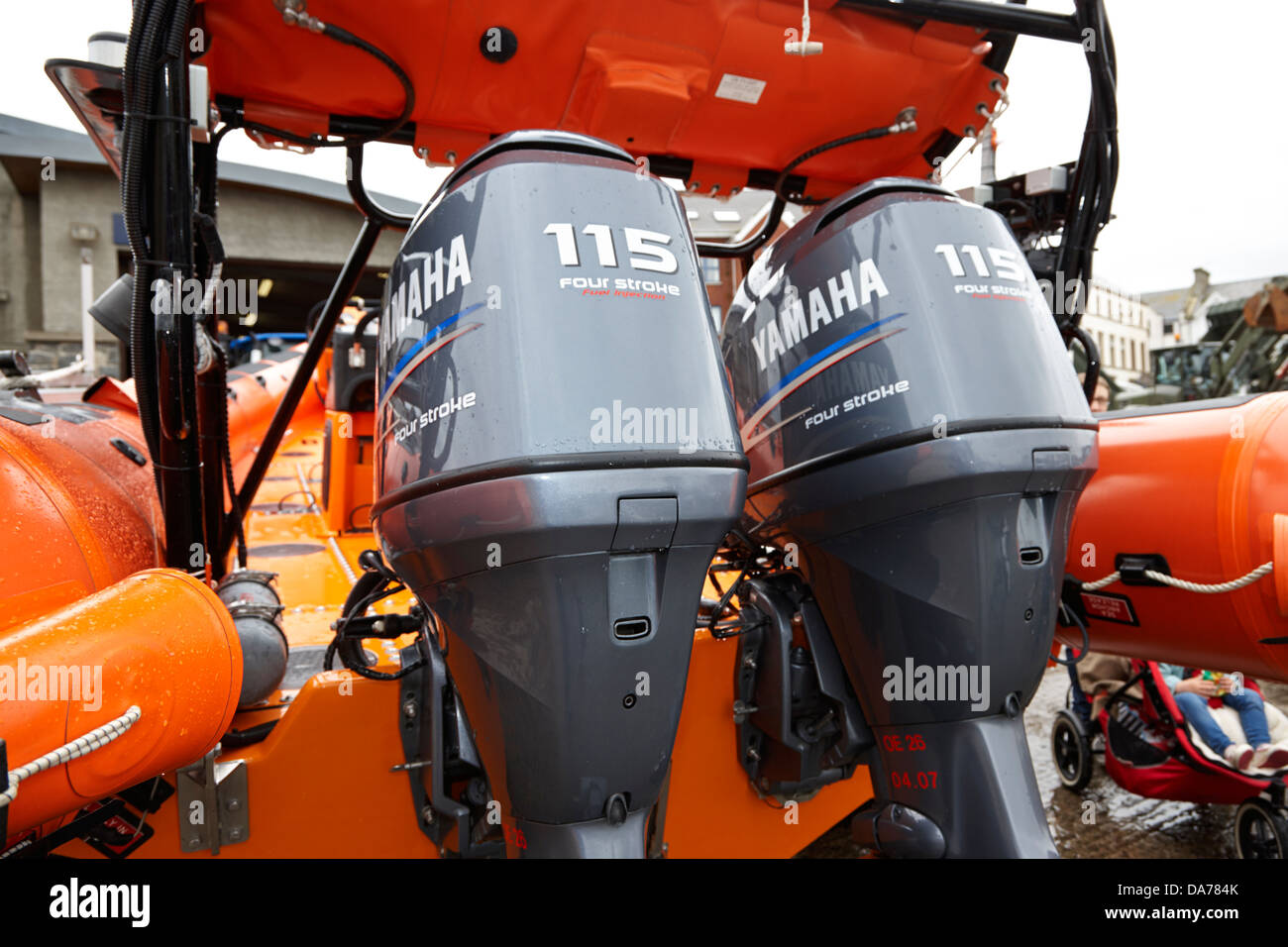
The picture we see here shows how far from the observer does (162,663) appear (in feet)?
3.43

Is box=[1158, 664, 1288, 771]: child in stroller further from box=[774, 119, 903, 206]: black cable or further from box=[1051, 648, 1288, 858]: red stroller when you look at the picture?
box=[774, 119, 903, 206]: black cable

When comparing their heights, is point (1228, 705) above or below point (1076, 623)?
below

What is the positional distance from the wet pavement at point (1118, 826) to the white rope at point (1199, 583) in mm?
907

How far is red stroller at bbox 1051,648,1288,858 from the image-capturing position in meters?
2.35

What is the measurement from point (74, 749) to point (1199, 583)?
176 centimetres

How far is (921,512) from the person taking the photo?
1.31 m

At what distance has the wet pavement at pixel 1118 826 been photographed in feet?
8.08

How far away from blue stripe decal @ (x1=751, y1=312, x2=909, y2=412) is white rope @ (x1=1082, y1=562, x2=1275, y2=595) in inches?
28.9

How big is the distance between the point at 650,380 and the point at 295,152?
3.80ft
